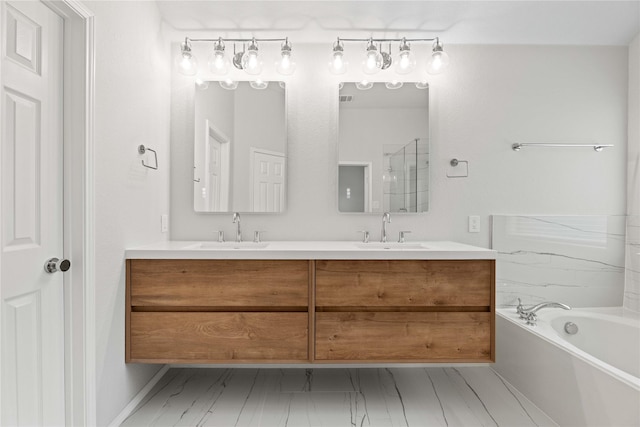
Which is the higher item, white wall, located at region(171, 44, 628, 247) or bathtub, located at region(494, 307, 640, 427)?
white wall, located at region(171, 44, 628, 247)

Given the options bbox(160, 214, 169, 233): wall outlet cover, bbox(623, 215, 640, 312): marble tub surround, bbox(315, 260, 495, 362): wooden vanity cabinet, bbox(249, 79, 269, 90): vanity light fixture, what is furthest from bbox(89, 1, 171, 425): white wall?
bbox(623, 215, 640, 312): marble tub surround

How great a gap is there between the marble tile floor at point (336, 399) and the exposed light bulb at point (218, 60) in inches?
75.7

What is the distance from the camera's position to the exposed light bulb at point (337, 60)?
7.32 ft

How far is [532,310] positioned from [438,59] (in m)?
1.65

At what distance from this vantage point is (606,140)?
239 centimetres

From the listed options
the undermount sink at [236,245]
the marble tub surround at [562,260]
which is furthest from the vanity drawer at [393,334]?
the marble tub surround at [562,260]

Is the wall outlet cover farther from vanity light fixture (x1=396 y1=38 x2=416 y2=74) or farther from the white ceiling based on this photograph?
vanity light fixture (x1=396 y1=38 x2=416 y2=74)

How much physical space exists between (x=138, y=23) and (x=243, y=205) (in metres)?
1.15

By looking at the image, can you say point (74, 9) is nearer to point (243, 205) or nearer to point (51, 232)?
point (51, 232)

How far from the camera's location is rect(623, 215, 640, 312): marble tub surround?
2.29m

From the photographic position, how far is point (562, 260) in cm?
235

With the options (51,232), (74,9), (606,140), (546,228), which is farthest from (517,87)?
(51,232)

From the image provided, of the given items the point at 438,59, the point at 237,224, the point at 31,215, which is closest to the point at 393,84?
the point at 438,59

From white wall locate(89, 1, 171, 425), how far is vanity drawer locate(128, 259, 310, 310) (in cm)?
10
